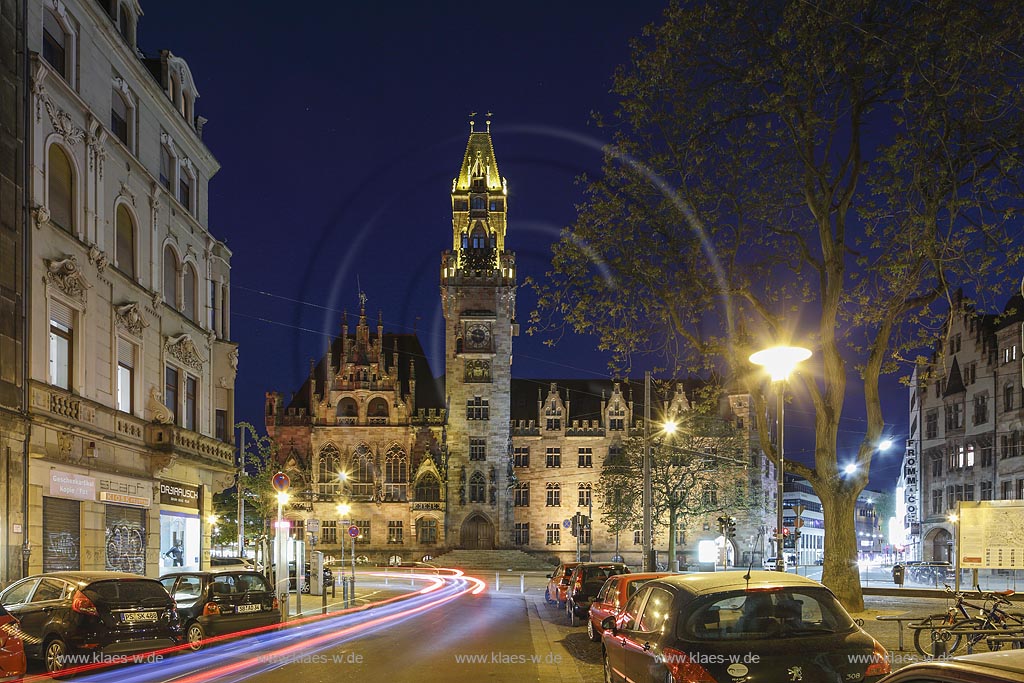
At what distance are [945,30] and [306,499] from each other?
62634mm

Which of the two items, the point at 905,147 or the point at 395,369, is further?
the point at 395,369

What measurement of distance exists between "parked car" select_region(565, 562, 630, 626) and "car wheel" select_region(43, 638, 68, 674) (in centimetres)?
1223

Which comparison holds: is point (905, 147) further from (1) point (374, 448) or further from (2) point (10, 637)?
(1) point (374, 448)

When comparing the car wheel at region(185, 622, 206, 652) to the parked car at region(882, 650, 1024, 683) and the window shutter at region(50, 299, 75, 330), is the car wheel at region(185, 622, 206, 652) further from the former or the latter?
the parked car at region(882, 650, 1024, 683)

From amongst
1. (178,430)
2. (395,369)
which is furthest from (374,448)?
(178,430)

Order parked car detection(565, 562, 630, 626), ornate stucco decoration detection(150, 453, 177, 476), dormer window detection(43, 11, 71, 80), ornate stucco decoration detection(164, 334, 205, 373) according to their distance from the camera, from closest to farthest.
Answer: dormer window detection(43, 11, 71, 80) < parked car detection(565, 562, 630, 626) < ornate stucco decoration detection(150, 453, 177, 476) < ornate stucco decoration detection(164, 334, 205, 373)

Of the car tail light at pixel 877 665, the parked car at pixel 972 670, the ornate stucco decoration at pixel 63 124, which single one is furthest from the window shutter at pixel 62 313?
the parked car at pixel 972 670

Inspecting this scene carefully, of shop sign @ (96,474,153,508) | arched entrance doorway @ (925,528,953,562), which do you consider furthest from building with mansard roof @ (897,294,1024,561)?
shop sign @ (96,474,153,508)

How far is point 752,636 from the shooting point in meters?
8.38

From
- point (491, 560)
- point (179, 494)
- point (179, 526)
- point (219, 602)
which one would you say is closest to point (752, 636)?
point (219, 602)

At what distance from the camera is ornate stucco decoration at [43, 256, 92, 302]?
22594 mm

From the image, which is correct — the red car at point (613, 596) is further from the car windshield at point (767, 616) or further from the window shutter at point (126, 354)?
the window shutter at point (126, 354)

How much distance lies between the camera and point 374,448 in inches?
Answer: 3105

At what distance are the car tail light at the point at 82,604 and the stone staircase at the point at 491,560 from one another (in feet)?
198
